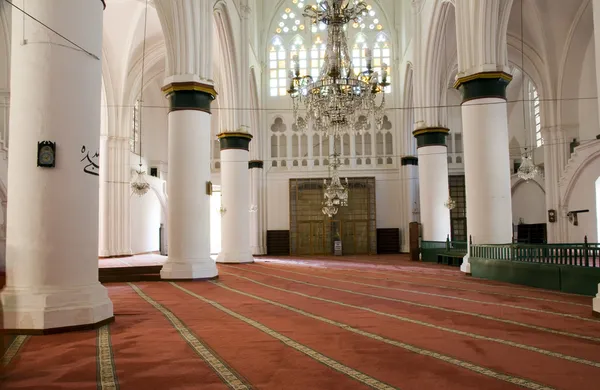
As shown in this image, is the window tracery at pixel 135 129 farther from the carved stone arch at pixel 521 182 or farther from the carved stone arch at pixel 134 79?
the carved stone arch at pixel 521 182

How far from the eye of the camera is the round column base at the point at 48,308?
4.29m

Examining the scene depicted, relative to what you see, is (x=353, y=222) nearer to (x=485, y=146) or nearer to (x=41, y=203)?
(x=485, y=146)

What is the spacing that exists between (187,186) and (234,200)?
439 cm

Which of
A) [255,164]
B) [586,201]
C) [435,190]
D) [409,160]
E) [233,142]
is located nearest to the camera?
[233,142]

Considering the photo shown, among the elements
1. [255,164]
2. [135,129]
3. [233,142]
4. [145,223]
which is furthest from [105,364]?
[145,223]

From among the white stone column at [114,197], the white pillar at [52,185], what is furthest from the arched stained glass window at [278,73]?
the white pillar at [52,185]

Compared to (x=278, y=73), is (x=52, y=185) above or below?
below

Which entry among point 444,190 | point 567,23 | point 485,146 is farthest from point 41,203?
point 567,23

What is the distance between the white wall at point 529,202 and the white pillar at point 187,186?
1484cm

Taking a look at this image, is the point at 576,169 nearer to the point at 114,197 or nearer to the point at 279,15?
the point at 279,15

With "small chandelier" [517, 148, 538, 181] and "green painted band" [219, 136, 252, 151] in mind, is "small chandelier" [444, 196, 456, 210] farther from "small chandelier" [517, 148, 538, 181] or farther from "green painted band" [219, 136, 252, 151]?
"green painted band" [219, 136, 252, 151]

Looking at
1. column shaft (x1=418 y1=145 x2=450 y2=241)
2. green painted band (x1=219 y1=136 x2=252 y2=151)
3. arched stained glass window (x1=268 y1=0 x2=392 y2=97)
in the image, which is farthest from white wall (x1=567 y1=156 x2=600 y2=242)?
green painted band (x1=219 y1=136 x2=252 y2=151)

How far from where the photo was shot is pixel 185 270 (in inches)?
350

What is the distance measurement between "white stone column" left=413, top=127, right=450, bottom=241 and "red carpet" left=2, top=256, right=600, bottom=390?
293 inches
